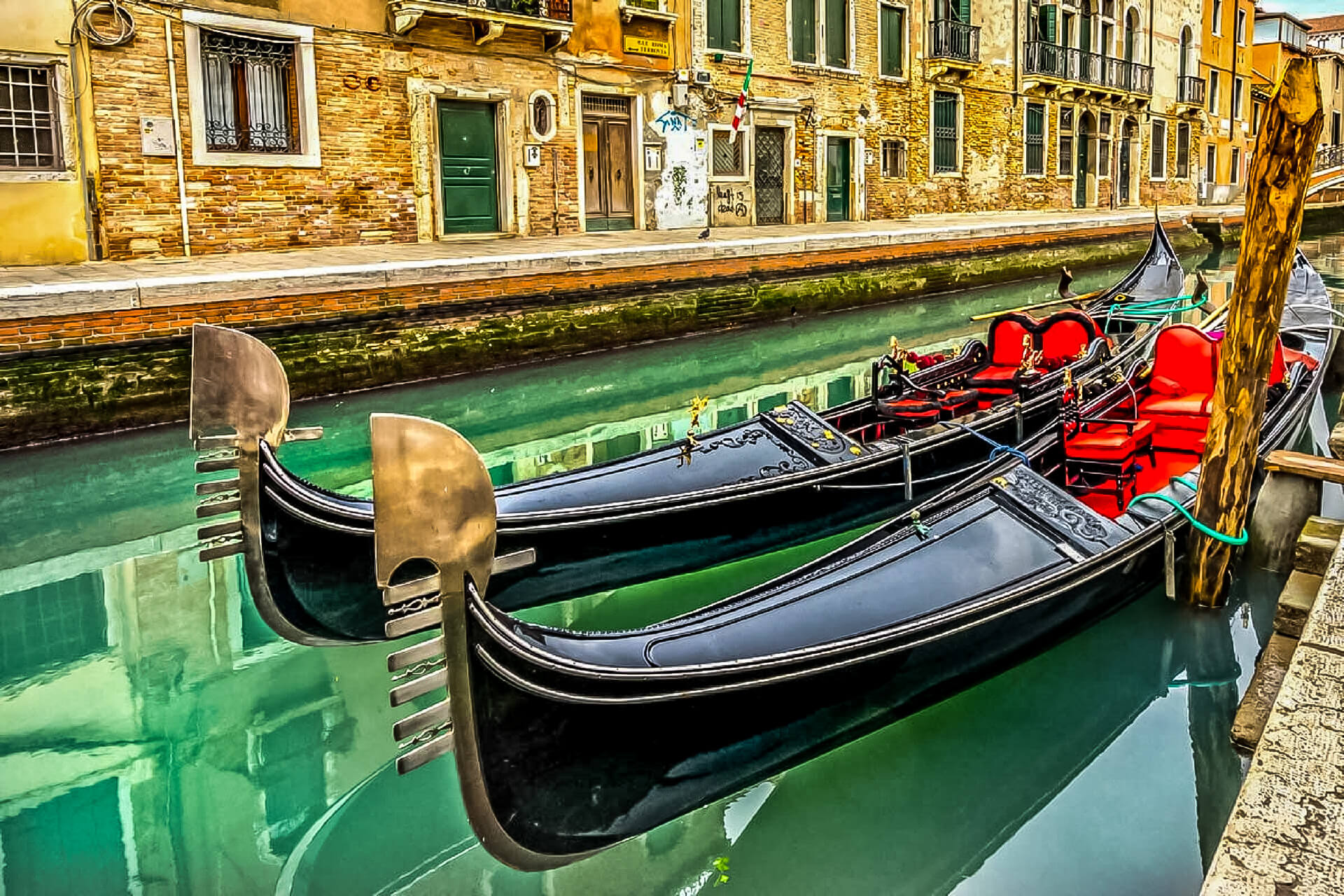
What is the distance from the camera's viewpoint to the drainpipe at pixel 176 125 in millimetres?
8492

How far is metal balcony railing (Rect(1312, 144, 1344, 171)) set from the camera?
27422mm

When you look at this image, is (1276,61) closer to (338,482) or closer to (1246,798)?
(338,482)

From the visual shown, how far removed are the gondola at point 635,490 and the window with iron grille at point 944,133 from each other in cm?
1162

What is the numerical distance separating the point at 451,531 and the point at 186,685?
1957mm

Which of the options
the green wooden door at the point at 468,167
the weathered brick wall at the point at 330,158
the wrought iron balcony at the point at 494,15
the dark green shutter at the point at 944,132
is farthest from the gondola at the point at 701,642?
the dark green shutter at the point at 944,132

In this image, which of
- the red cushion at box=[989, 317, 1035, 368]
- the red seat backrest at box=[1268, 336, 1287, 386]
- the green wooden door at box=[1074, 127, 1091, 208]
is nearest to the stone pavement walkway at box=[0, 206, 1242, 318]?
the red cushion at box=[989, 317, 1035, 368]

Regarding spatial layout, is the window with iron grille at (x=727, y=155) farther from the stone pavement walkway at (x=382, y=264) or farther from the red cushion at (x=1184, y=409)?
the red cushion at (x=1184, y=409)

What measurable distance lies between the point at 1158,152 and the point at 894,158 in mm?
9253

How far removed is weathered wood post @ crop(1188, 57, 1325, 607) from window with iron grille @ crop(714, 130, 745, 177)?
10067 millimetres

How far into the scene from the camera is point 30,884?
2.41 meters

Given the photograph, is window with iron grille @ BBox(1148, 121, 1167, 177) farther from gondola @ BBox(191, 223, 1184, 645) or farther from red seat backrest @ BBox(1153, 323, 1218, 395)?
red seat backrest @ BBox(1153, 323, 1218, 395)

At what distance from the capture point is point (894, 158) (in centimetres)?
1573

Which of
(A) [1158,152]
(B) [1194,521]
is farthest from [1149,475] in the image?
(A) [1158,152]

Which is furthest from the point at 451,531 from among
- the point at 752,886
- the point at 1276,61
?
the point at 1276,61
